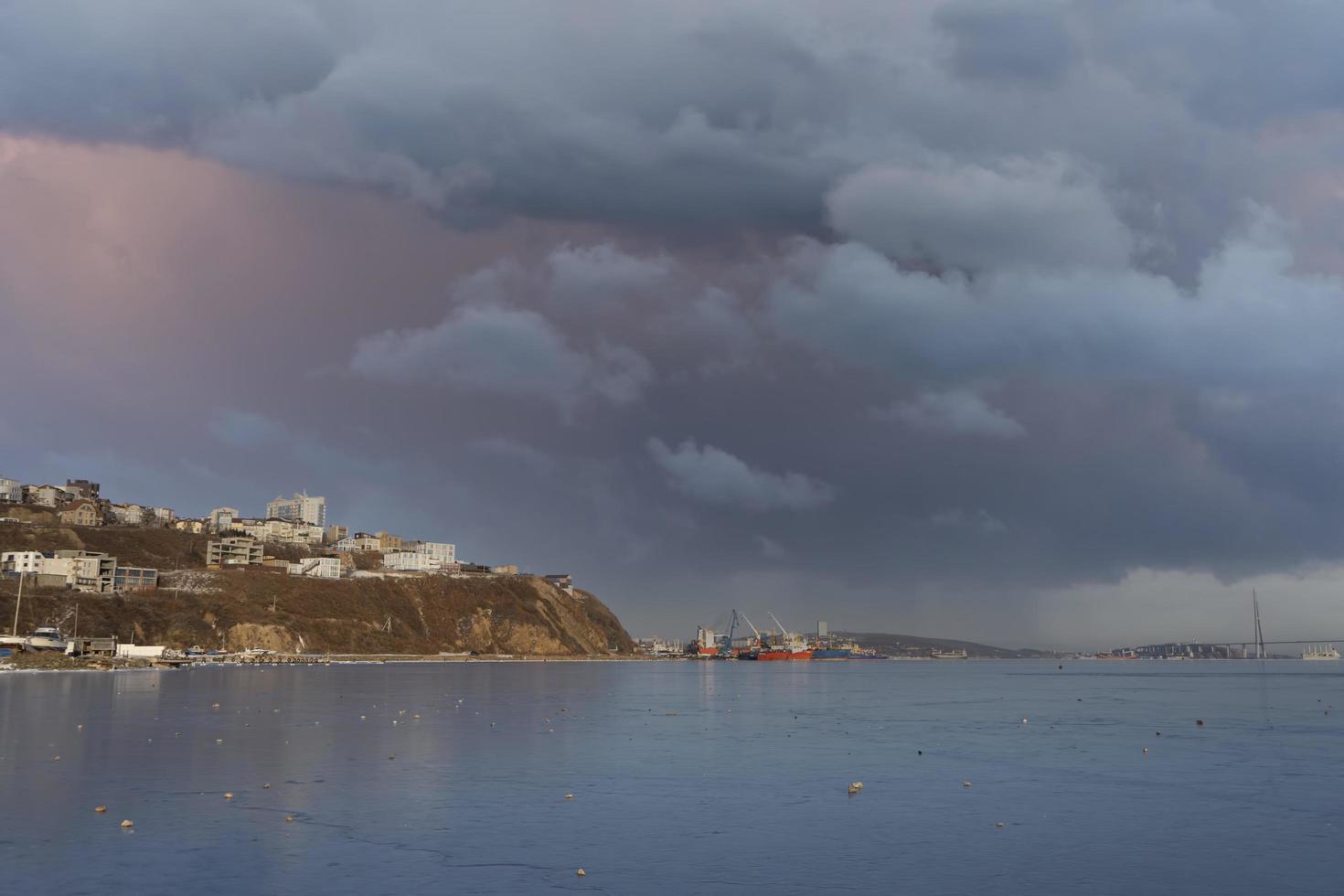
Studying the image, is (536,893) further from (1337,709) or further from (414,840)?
(1337,709)

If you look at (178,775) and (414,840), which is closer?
(414,840)

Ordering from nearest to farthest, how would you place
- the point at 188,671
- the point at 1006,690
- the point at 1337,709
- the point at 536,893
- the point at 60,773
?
the point at 536,893
the point at 60,773
the point at 1337,709
the point at 1006,690
the point at 188,671

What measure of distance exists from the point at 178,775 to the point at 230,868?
2147 centimetres

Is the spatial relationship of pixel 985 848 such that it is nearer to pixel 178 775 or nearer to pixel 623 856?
pixel 623 856

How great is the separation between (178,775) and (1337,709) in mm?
120313

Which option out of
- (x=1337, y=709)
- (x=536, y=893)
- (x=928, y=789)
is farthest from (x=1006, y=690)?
(x=536, y=893)

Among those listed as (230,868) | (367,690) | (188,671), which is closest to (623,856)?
(230,868)

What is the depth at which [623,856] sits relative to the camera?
33250mm

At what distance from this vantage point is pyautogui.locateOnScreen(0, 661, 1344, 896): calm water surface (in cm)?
3081

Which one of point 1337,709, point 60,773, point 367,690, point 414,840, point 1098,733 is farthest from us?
point 367,690

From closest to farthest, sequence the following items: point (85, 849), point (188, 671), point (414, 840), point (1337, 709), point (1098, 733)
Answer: point (85, 849) < point (414, 840) < point (1098, 733) < point (1337, 709) < point (188, 671)

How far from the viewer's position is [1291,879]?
102ft

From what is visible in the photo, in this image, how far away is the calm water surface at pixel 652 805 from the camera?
101 ft

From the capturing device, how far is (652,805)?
143ft
